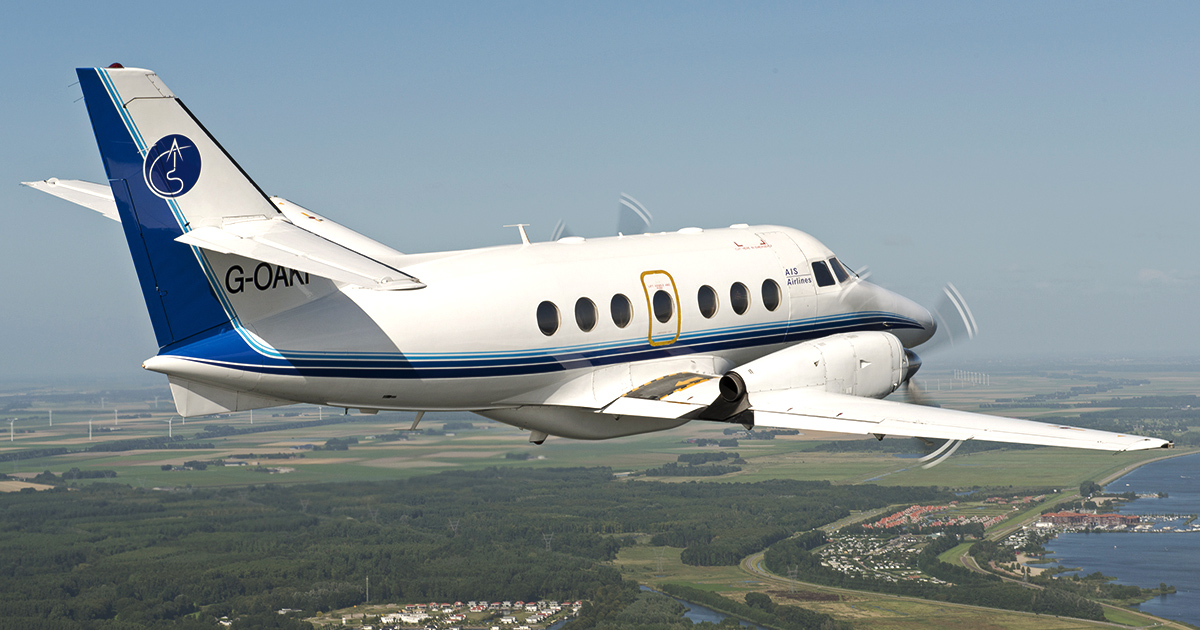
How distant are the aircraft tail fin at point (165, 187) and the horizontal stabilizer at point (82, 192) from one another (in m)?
3.91

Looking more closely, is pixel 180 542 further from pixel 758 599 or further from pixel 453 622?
pixel 758 599

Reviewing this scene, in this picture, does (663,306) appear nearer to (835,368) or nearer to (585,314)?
(585,314)

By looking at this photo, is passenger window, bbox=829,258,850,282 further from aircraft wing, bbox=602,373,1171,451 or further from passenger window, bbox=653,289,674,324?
passenger window, bbox=653,289,674,324

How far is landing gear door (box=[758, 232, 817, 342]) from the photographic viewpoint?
2080 cm

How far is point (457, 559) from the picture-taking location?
528 feet

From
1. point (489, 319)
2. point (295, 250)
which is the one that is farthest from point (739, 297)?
point (295, 250)

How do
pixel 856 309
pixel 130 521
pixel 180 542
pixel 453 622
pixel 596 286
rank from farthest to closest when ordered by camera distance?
pixel 130 521 → pixel 180 542 → pixel 453 622 → pixel 856 309 → pixel 596 286

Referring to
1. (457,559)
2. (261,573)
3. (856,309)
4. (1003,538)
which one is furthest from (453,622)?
(856,309)

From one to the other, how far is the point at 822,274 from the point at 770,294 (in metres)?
1.82

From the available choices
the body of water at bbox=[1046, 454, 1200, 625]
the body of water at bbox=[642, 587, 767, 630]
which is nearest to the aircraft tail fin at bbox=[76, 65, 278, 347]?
the body of water at bbox=[642, 587, 767, 630]

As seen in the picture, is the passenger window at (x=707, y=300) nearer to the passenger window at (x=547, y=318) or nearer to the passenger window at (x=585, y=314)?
the passenger window at (x=585, y=314)

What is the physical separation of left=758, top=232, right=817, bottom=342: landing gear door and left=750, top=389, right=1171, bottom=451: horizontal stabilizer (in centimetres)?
238

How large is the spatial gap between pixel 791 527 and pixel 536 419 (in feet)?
577

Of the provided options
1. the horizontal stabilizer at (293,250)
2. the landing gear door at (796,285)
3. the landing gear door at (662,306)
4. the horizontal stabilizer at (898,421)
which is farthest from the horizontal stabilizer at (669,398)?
the horizontal stabilizer at (293,250)
